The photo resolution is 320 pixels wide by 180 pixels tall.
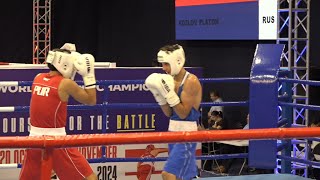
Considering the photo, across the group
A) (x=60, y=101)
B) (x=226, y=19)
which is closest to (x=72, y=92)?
(x=60, y=101)

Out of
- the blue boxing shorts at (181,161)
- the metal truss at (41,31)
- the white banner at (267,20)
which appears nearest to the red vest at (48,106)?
the blue boxing shorts at (181,161)

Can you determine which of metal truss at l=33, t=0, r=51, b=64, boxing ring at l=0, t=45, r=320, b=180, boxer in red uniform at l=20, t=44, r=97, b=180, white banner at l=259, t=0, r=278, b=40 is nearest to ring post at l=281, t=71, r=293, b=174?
boxing ring at l=0, t=45, r=320, b=180

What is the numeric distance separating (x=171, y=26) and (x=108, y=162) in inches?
344

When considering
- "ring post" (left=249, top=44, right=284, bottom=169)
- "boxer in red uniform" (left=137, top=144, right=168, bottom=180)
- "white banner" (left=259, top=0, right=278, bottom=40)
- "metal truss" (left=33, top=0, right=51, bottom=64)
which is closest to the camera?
"ring post" (left=249, top=44, right=284, bottom=169)

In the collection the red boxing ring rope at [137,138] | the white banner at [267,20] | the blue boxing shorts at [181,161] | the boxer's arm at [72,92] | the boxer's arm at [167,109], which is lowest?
the blue boxing shorts at [181,161]

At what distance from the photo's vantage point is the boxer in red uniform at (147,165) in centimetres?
636

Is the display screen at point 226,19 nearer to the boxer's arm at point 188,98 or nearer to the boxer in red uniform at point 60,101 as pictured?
the boxer's arm at point 188,98

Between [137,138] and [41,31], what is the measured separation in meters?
A: 12.5

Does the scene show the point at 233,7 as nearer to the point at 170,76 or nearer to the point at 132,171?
the point at 132,171

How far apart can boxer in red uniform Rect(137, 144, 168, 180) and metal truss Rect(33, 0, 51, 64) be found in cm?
896

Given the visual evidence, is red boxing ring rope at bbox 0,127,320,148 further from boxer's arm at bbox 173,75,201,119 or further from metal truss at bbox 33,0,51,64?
metal truss at bbox 33,0,51,64

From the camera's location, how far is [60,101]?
4645 mm

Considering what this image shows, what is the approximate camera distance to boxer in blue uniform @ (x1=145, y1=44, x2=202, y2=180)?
473 centimetres

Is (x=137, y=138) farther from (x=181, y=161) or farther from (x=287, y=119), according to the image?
(x=287, y=119)
